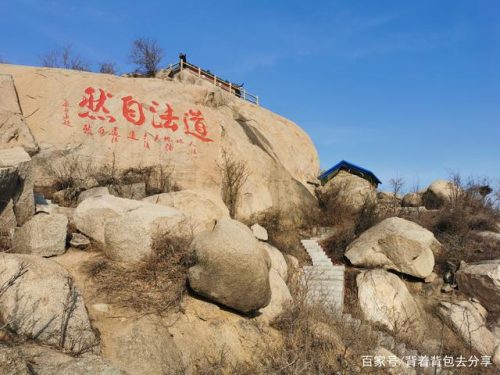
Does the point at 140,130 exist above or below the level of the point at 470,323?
above

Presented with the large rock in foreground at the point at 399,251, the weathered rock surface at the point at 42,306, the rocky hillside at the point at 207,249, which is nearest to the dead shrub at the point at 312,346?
the rocky hillside at the point at 207,249

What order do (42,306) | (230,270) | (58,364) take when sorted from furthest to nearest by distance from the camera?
(230,270), (42,306), (58,364)

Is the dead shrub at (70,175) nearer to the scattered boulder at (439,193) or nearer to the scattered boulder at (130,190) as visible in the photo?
the scattered boulder at (130,190)

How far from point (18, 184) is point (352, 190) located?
1051 cm

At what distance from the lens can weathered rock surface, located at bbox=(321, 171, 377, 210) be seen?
13.6m

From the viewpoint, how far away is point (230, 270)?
17.8ft

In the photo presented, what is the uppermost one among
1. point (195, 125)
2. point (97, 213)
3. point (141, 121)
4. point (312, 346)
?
point (195, 125)

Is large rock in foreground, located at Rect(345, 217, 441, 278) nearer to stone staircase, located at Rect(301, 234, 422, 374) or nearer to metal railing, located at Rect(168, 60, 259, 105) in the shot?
stone staircase, located at Rect(301, 234, 422, 374)

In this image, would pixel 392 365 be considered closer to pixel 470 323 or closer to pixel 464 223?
pixel 470 323

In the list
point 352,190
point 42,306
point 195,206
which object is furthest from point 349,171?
point 42,306

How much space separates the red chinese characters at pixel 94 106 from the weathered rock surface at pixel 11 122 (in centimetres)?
139

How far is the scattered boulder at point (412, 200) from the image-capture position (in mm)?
16500

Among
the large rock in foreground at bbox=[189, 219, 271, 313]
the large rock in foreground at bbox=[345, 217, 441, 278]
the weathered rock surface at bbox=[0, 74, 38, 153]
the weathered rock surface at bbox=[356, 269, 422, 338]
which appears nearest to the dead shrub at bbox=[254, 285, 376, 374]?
the large rock in foreground at bbox=[189, 219, 271, 313]

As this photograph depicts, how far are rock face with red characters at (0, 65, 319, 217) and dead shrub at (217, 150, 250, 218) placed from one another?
4.8 inches
